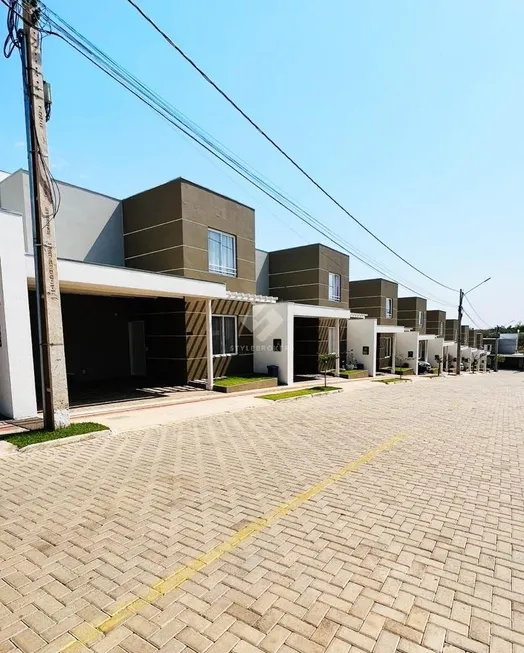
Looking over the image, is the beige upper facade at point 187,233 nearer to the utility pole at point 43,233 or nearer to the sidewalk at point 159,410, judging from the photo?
the sidewalk at point 159,410

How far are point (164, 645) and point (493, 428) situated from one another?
9.42 metres

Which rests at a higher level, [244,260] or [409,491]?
[244,260]

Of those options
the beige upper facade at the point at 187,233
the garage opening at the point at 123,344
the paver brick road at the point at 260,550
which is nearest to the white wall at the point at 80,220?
the beige upper facade at the point at 187,233

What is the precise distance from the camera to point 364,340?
2280 cm

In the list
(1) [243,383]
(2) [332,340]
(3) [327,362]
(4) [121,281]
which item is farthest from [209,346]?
(2) [332,340]

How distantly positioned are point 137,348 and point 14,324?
Result: 7798mm

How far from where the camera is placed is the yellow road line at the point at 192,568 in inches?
92.2

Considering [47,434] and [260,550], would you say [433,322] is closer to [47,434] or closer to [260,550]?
[47,434]

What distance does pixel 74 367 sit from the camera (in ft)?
46.0

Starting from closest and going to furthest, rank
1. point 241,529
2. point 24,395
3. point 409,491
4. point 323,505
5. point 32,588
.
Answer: point 32,588
point 241,529
point 323,505
point 409,491
point 24,395

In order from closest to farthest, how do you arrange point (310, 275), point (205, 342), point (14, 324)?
1. point (14, 324)
2. point (205, 342)
3. point (310, 275)

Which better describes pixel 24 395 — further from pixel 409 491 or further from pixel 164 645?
pixel 409 491

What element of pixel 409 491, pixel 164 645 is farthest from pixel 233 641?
pixel 409 491

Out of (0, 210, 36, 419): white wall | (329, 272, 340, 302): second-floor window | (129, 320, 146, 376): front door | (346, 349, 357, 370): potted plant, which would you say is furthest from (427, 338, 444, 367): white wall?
(0, 210, 36, 419): white wall
